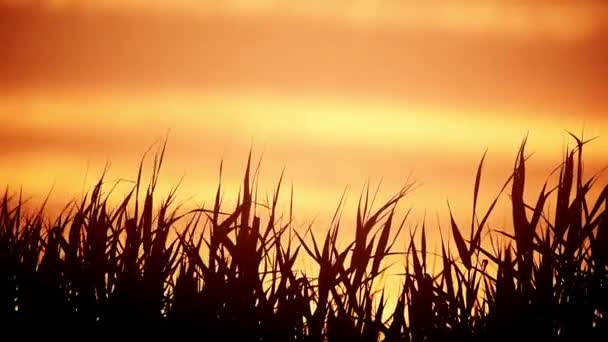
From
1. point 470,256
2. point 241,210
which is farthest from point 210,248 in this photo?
point 470,256

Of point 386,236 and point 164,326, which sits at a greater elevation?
point 386,236

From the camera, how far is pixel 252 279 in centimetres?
256

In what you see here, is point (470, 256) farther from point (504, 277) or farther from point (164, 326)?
point (164, 326)

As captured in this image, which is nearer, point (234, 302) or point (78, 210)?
point (234, 302)

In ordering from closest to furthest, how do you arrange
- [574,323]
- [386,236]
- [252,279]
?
1. [574,323]
2. [252,279]
3. [386,236]

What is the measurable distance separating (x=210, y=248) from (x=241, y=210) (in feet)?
0.50

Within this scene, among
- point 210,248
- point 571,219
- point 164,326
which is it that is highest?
point 571,219

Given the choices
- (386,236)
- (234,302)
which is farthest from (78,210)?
(386,236)

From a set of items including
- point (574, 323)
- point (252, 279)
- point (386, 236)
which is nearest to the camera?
point (574, 323)

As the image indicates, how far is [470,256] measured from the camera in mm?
2689

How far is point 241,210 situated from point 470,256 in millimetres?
602

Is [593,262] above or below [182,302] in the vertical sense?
above

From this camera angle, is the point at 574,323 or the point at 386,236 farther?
the point at 386,236

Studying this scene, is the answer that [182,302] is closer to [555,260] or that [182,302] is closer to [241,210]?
[241,210]
